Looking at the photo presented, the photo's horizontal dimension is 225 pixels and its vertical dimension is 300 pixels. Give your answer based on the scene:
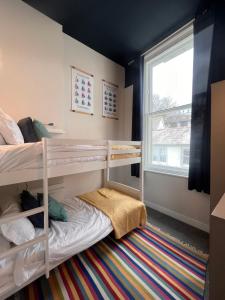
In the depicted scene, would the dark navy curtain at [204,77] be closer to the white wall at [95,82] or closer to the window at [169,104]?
the window at [169,104]

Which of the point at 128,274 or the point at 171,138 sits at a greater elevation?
the point at 171,138

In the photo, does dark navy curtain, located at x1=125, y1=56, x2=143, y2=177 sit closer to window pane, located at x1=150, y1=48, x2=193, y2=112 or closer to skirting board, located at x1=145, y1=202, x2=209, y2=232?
window pane, located at x1=150, y1=48, x2=193, y2=112

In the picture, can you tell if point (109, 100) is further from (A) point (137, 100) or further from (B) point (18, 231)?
(B) point (18, 231)

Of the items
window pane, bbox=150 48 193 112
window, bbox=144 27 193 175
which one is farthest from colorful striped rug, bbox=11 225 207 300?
window pane, bbox=150 48 193 112

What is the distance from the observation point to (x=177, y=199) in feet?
7.95

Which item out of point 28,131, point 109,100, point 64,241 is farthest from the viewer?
point 109,100

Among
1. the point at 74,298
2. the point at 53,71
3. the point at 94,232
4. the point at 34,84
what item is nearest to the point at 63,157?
the point at 94,232

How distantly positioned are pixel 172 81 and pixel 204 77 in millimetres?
697

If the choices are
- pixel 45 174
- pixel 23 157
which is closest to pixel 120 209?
pixel 45 174

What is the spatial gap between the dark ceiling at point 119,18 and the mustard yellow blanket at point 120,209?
2563mm

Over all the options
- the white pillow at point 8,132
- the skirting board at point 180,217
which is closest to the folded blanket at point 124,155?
the white pillow at point 8,132

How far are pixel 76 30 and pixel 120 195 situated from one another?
2682mm

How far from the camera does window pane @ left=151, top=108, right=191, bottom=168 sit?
2.43 m

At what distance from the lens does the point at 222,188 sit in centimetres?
156
